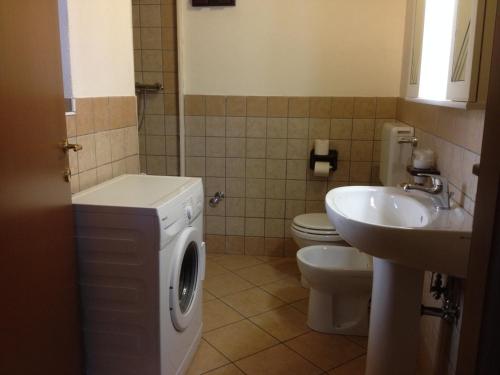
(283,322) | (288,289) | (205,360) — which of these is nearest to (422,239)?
(205,360)

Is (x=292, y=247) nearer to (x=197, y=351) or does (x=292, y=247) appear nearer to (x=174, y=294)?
(x=197, y=351)

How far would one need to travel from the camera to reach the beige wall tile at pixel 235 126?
319 cm

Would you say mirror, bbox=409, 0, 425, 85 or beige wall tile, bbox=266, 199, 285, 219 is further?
beige wall tile, bbox=266, 199, 285, 219

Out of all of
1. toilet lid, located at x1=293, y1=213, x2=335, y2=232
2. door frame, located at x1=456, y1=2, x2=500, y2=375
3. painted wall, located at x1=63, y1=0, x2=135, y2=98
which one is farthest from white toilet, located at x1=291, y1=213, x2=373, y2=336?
door frame, located at x1=456, y1=2, x2=500, y2=375

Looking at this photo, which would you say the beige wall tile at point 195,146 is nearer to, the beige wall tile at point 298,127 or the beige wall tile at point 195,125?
the beige wall tile at point 195,125

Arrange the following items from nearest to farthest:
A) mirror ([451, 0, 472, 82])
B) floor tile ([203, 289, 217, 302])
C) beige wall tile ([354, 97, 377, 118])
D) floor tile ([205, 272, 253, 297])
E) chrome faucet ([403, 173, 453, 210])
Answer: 1. mirror ([451, 0, 472, 82])
2. chrome faucet ([403, 173, 453, 210])
3. floor tile ([203, 289, 217, 302])
4. floor tile ([205, 272, 253, 297])
5. beige wall tile ([354, 97, 377, 118])

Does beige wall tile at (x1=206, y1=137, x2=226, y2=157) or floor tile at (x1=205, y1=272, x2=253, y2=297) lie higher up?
beige wall tile at (x1=206, y1=137, x2=226, y2=157)

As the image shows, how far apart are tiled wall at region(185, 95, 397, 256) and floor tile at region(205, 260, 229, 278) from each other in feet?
0.74

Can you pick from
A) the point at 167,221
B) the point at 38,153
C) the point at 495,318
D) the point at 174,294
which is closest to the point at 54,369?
the point at 174,294

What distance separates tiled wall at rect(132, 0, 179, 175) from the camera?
122 inches

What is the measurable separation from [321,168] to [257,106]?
626 mm

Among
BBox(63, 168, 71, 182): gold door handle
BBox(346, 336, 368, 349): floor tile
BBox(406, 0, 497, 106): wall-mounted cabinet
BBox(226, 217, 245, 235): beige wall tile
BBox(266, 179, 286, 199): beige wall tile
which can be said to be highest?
BBox(406, 0, 497, 106): wall-mounted cabinet

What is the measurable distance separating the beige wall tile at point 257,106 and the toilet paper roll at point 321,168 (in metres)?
0.51

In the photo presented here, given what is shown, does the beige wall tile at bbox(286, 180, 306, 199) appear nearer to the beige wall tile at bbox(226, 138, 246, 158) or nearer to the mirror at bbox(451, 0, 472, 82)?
the beige wall tile at bbox(226, 138, 246, 158)
